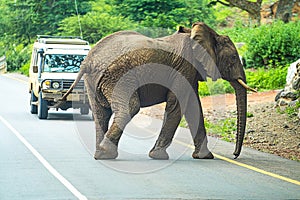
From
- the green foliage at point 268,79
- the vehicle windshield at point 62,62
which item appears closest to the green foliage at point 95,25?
the green foliage at point 268,79

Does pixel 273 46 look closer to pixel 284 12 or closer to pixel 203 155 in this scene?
pixel 284 12

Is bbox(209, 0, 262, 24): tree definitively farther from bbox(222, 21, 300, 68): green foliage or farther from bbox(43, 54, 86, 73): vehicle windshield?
bbox(43, 54, 86, 73): vehicle windshield

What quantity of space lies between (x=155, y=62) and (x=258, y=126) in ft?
21.0

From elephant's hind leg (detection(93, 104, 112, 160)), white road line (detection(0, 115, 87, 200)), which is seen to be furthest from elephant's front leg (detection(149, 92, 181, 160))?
white road line (detection(0, 115, 87, 200))

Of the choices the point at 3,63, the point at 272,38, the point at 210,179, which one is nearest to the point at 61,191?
the point at 210,179

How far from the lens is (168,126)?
49.0 feet

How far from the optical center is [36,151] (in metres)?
16.0

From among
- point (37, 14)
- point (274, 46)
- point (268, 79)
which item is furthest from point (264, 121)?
point (37, 14)

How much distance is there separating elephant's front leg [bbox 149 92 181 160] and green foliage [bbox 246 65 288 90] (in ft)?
50.8

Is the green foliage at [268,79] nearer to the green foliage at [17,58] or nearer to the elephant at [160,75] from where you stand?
the elephant at [160,75]

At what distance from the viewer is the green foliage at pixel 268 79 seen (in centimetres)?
3020

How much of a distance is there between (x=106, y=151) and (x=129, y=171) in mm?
1302

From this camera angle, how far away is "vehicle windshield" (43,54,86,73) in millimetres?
23578

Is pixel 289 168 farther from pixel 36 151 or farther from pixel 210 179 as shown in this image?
pixel 36 151
